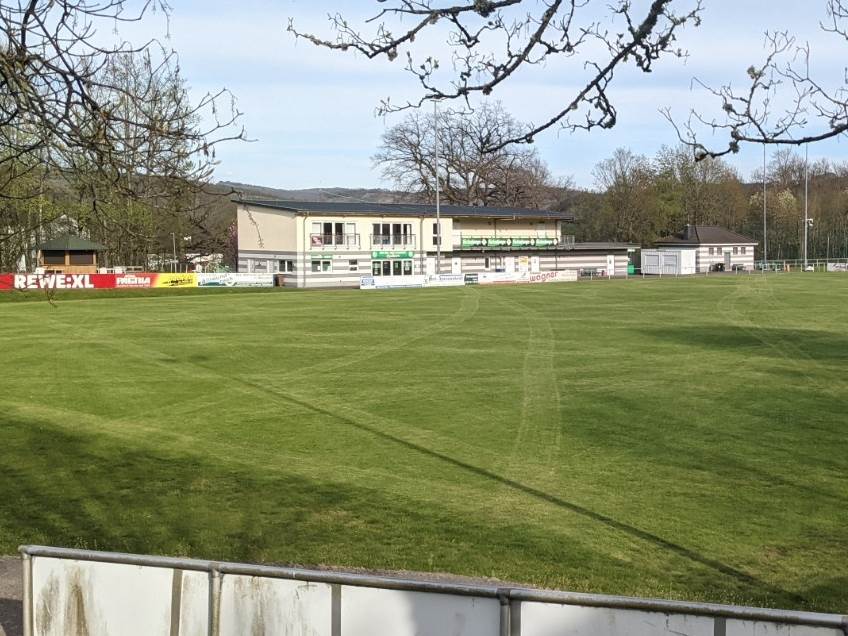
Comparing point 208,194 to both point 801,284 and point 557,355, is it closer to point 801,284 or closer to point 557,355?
point 557,355

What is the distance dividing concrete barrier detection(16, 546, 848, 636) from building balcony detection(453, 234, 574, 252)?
69826 mm

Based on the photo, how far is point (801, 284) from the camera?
6038 centimetres

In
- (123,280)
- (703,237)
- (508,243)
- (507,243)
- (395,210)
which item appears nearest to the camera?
(123,280)

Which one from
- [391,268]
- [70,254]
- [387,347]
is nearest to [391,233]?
[391,268]

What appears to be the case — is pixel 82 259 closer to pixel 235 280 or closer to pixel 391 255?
pixel 235 280

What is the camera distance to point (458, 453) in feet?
46.7

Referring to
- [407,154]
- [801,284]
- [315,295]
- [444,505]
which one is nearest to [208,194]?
[444,505]

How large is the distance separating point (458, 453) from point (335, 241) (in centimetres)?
5406

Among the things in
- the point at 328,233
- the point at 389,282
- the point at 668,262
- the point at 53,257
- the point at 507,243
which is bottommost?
the point at 389,282

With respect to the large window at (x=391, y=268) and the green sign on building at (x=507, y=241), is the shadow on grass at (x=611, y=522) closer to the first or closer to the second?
the large window at (x=391, y=268)

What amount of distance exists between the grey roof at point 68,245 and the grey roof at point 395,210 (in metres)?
11.9

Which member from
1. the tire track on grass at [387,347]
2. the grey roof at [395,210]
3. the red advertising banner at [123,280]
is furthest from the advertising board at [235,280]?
the tire track on grass at [387,347]

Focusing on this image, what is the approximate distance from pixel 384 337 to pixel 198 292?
96.5 ft

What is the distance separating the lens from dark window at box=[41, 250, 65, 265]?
56.2 m
